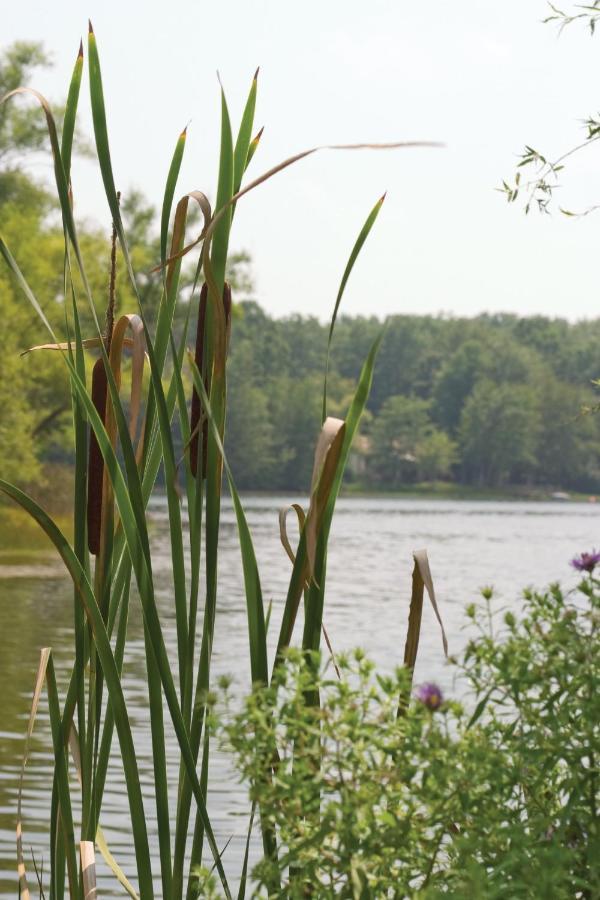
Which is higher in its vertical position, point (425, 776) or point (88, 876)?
point (425, 776)

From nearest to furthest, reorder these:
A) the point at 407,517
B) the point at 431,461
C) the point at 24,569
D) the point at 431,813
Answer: the point at 431,813
the point at 24,569
the point at 407,517
the point at 431,461

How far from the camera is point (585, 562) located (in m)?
1.55

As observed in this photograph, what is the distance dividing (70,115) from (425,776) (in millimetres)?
1000

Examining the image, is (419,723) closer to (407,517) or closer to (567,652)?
(567,652)

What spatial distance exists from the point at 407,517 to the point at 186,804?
7033 cm

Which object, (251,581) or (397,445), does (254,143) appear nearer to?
(251,581)

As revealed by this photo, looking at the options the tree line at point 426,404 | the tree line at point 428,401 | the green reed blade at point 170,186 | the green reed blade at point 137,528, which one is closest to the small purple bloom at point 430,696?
the green reed blade at point 137,528

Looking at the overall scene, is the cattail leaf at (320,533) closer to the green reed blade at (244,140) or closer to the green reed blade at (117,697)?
the green reed blade at (117,697)

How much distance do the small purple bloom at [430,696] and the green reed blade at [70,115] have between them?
84 cm

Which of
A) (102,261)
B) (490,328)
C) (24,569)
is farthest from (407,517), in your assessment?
(490,328)

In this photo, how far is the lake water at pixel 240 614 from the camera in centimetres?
705

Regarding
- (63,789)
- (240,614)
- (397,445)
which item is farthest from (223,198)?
(397,445)

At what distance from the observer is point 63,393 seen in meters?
36.6

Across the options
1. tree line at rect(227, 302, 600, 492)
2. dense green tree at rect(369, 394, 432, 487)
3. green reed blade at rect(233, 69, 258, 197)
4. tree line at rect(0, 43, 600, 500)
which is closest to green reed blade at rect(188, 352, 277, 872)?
green reed blade at rect(233, 69, 258, 197)
